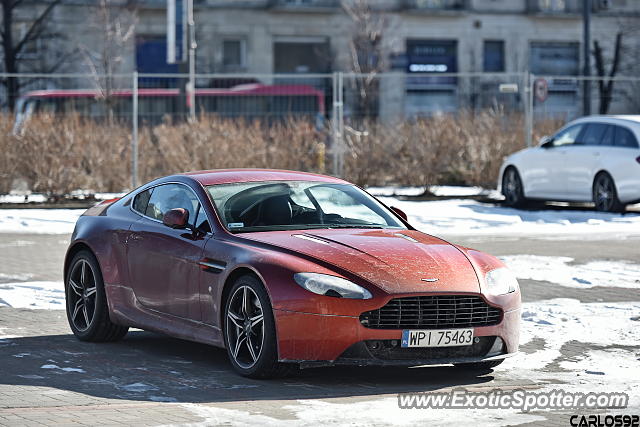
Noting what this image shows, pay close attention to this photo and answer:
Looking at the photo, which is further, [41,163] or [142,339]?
[41,163]

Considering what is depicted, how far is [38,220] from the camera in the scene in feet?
70.3

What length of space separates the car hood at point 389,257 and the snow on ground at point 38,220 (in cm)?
1166

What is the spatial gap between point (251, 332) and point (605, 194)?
49.2 feet

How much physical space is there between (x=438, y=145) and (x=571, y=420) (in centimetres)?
1963

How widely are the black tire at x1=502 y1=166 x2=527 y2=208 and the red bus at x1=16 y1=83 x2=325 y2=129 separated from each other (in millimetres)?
3583

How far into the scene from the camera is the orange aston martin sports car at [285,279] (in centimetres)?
825

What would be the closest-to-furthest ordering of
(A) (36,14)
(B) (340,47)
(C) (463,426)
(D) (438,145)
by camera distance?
1. (C) (463,426)
2. (D) (438,145)
3. (A) (36,14)
4. (B) (340,47)

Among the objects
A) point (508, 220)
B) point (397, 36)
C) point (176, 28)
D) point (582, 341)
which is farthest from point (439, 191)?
Answer: point (397, 36)

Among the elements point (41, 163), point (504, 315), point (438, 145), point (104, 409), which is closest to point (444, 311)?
point (504, 315)

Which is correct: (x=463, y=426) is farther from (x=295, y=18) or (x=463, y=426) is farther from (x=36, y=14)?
(x=295, y=18)

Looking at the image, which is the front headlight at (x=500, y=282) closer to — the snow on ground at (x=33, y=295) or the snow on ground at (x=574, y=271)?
the snow on ground at (x=33, y=295)

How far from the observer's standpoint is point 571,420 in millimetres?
7234

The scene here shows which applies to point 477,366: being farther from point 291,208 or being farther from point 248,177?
point 248,177

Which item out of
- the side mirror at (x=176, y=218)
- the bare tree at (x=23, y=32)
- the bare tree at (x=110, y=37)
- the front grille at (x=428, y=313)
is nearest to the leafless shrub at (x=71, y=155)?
the side mirror at (x=176, y=218)
